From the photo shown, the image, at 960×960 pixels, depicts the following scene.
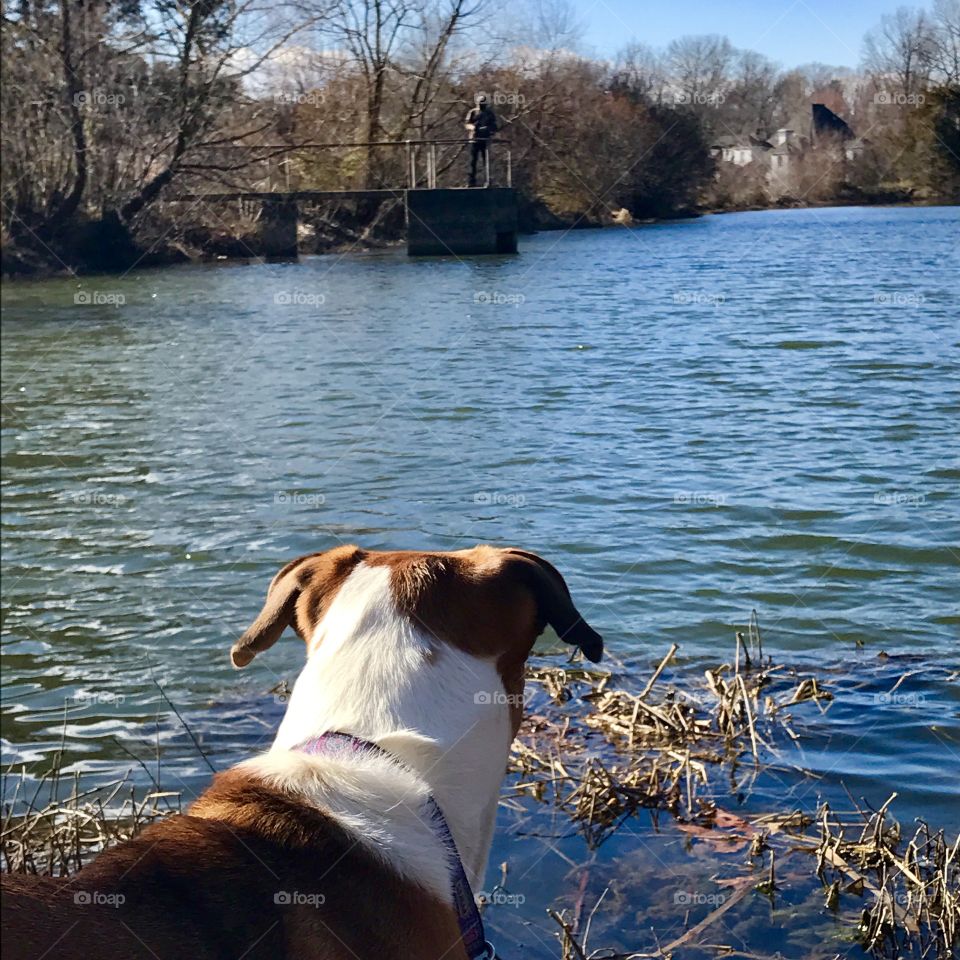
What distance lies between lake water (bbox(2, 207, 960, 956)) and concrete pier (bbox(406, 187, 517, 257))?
10725 mm

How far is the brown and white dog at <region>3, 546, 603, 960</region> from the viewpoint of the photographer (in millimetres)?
2150

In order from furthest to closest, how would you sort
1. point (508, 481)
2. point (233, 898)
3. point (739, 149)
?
point (739, 149)
point (508, 481)
point (233, 898)

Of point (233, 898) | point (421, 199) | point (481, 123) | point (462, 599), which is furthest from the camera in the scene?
point (421, 199)

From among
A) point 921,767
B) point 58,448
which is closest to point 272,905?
point 921,767

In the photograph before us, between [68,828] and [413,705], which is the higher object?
[413,705]

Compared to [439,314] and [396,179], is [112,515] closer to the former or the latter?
[439,314]

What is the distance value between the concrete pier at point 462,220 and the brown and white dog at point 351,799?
28.8 meters

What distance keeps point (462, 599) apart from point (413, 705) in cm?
27

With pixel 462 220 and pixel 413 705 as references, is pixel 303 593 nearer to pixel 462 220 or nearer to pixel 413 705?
pixel 413 705

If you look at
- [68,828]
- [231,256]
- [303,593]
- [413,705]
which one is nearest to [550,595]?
[413,705]

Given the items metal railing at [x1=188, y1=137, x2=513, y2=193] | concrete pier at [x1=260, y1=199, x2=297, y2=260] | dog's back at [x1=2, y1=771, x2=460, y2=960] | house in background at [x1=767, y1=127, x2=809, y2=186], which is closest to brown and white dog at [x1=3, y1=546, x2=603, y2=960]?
dog's back at [x1=2, y1=771, x2=460, y2=960]

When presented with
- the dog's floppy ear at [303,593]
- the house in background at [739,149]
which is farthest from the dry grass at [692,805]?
the house in background at [739,149]

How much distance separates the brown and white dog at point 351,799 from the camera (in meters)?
2.15

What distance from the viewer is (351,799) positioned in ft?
8.02
